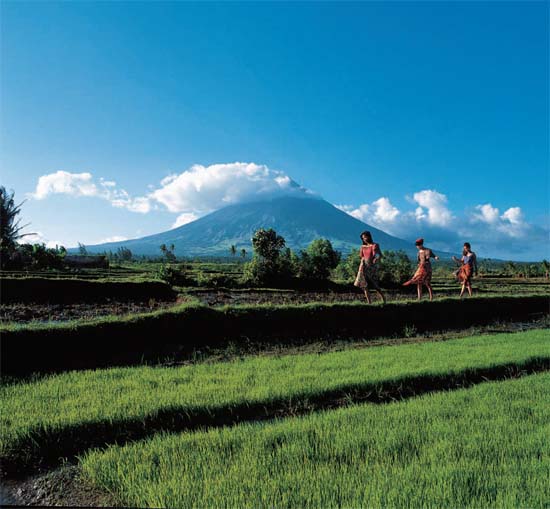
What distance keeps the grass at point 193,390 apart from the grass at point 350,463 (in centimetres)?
63

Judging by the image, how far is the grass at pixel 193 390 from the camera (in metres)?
4.04

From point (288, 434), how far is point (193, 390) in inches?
69.6

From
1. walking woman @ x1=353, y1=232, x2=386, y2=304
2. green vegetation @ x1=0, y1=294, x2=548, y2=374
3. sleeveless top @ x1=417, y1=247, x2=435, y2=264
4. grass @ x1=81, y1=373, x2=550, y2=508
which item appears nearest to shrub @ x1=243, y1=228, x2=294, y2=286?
green vegetation @ x1=0, y1=294, x2=548, y2=374

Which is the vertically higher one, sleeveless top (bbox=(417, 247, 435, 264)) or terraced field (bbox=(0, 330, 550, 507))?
sleeveless top (bbox=(417, 247, 435, 264))

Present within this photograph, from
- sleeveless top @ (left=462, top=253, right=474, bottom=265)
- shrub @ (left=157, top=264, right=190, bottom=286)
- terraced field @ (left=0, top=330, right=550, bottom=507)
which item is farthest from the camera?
shrub @ (left=157, top=264, right=190, bottom=286)

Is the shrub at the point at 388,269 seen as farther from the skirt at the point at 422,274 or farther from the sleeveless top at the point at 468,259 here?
the skirt at the point at 422,274

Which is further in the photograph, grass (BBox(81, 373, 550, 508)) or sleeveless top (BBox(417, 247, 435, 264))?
sleeveless top (BBox(417, 247, 435, 264))

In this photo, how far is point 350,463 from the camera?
130 inches

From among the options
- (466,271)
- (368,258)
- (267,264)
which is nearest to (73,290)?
(368,258)

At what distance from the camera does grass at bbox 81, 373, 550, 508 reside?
8.90ft

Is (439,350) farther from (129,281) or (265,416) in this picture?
(129,281)

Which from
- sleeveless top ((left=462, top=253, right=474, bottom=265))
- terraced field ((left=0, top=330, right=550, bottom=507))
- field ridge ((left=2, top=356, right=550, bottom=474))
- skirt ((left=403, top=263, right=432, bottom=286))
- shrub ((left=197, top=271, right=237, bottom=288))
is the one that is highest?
sleeveless top ((left=462, top=253, right=474, bottom=265))

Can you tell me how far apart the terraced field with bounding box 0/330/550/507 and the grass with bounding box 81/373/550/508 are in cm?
1

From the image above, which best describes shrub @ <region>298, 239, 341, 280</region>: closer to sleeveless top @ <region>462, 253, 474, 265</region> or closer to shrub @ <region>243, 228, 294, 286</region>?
shrub @ <region>243, 228, 294, 286</region>
